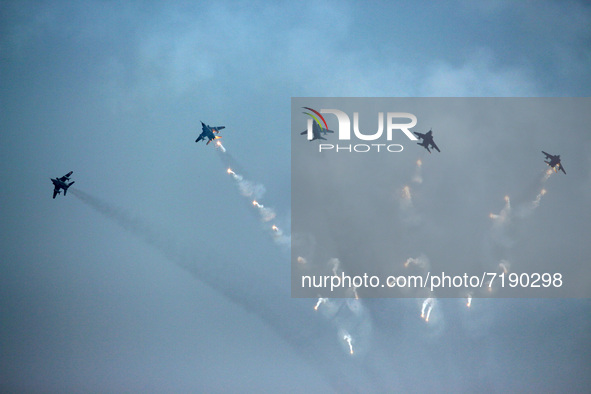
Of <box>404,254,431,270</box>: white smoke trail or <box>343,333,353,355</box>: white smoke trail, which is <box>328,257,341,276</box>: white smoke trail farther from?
<box>404,254,431,270</box>: white smoke trail

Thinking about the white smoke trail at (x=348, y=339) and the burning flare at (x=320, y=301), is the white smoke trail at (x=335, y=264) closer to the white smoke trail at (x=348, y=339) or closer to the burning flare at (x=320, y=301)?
the burning flare at (x=320, y=301)

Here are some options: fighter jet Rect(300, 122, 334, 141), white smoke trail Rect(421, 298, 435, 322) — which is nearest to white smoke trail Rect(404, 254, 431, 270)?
white smoke trail Rect(421, 298, 435, 322)

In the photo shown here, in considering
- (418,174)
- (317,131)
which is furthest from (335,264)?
(418,174)

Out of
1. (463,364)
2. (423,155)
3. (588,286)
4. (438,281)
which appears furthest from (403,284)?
(588,286)

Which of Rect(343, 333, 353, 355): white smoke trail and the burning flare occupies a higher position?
the burning flare

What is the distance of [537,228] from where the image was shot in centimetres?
7762

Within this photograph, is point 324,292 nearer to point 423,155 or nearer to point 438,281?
point 438,281

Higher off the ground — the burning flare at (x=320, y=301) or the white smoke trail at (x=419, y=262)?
the white smoke trail at (x=419, y=262)

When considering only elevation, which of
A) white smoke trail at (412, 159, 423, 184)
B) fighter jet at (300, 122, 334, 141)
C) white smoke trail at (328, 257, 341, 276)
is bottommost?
white smoke trail at (328, 257, 341, 276)

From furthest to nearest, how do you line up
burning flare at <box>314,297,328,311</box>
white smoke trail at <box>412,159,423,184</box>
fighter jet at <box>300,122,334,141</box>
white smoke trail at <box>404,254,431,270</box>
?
white smoke trail at <box>412,159,423,184</box> < burning flare at <box>314,297,328,311</box> < white smoke trail at <box>404,254,431,270</box> < fighter jet at <box>300,122,334,141</box>

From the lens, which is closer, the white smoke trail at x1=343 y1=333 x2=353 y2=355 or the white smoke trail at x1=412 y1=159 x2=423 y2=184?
the white smoke trail at x1=343 y1=333 x2=353 y2=355

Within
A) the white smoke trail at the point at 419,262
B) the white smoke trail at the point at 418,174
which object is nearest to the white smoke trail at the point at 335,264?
the white smoke trail at the point at 419,262

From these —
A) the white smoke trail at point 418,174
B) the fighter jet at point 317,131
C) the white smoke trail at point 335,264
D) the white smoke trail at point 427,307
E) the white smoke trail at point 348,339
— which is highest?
the fighter jet at point 317,131

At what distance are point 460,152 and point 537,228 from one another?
16.1m
